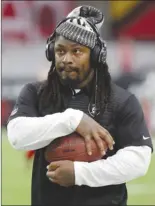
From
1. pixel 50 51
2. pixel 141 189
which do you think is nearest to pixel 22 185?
pixel 141 189

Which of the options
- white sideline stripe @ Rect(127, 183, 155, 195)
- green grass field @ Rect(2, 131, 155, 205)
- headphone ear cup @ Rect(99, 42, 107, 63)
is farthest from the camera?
white sideline stripe @ Rect(127, 183, 155, 195)

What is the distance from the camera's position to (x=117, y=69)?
10000 millimetres

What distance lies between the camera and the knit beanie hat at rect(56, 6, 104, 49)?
2465 mm

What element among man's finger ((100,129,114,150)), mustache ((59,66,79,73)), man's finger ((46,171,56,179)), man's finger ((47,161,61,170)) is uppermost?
mustache ((59,66,79,73))

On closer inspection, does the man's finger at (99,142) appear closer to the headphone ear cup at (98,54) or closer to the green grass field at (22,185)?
the headphone ear cup at (98,54)

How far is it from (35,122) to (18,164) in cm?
461

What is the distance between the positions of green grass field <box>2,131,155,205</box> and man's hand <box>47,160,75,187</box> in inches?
126

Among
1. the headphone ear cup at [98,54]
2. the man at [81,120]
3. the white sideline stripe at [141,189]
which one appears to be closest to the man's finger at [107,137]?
the man at [81,120]

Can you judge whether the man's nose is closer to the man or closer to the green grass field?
the man

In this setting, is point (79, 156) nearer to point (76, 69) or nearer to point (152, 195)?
point (76, 69)

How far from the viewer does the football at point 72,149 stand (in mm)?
2428

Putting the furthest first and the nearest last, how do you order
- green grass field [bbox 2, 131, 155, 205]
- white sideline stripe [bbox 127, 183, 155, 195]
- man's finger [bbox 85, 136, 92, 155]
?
1. white sideline stripe [bbox 127, 183, 155, 195]
2. green grass field [bbox 2, 131, 155, 205]
3. man's finger [bbox 85, 136, 92, 155]

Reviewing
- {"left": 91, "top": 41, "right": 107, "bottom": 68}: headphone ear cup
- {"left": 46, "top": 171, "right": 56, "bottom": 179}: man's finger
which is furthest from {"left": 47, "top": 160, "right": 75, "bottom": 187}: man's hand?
{"left": 91, "top": 41, "right": 107, "bottom": 68}: headphone ear cup

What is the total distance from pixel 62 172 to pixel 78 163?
0.23ft
